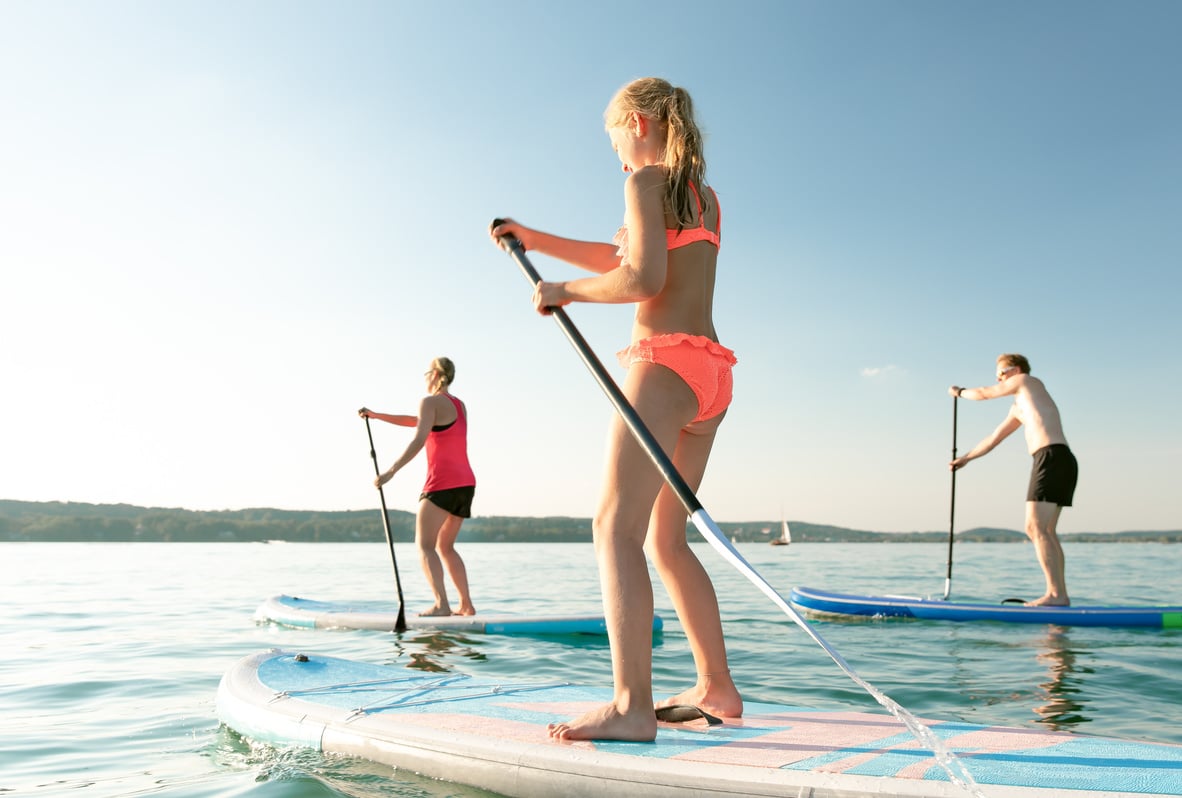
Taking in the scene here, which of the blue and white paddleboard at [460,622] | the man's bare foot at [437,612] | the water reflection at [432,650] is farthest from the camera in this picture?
the man's bare foot at [437,612]

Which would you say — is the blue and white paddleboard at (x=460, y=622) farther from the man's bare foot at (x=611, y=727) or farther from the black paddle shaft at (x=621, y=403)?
the black paddle shaft at (x=621, y=403)

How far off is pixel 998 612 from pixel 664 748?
6784 millimetres

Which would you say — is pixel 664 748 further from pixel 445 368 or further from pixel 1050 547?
pixel 1050 547

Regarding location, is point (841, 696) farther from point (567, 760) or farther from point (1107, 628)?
point (1107, 628)

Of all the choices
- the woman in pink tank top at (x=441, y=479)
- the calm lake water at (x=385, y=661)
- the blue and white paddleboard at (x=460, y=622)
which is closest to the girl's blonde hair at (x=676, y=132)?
the calm lake water at (x=385, y=661)

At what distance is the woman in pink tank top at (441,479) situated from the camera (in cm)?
761

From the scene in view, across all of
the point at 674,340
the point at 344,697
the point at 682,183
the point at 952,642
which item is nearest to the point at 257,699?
the point at 344,697

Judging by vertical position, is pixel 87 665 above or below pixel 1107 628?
below

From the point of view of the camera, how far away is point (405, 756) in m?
3.01

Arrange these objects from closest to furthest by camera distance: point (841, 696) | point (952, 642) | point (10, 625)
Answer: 1. point (841, 696)
2. point (952, 642)
3. point (10, 625)

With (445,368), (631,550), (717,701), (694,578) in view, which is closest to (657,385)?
(631,550)

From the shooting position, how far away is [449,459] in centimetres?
779

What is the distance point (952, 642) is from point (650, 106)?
5.78 metres

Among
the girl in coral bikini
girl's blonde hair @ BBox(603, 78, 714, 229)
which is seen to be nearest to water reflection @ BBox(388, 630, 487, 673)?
the girl in coral bikini
